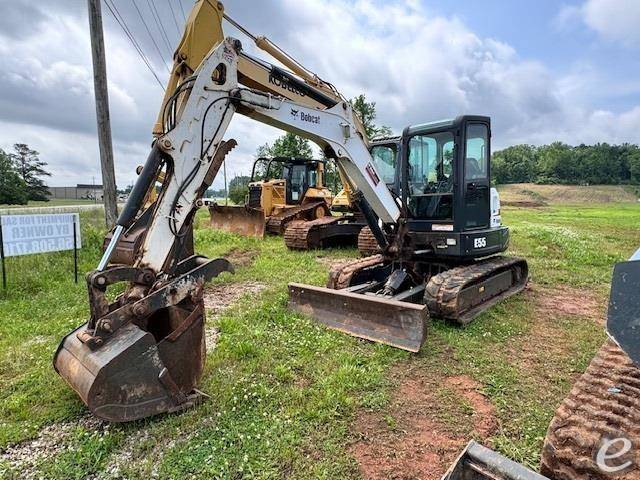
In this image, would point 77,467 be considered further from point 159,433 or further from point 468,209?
point 468,209

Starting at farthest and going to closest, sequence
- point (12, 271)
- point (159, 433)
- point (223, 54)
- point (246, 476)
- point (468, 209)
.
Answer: point (12, 271) → point (468, 209) → point (223, 54) → point (159, 433) → point (246, 476)

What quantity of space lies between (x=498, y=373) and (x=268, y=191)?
11809 millimetres

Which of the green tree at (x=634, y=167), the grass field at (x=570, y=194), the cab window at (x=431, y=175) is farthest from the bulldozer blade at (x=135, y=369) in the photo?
the green tree at (x=634, y=167)

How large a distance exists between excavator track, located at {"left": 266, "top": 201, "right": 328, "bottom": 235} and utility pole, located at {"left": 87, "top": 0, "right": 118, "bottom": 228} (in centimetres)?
569

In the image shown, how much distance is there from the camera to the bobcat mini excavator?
315 cm

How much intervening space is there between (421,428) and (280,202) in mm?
12437

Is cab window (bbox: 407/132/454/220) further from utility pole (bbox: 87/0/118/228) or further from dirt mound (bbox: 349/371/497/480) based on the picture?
utility pole (bbox: 87/0/118/228)

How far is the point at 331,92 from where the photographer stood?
21.1 feet

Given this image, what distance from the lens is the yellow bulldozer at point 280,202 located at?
45.3 feet

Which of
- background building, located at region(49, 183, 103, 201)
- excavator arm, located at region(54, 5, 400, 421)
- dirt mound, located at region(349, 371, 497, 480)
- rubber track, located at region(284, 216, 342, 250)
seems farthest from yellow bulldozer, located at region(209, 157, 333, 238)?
background building, located at region(49, 183, 103, 201)

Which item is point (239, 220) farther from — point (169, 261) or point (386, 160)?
point (169, 261)

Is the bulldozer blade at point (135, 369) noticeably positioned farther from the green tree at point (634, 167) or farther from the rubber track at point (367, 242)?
the green tree at point (634, 167)

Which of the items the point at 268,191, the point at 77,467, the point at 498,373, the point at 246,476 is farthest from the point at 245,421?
the point at 268,191

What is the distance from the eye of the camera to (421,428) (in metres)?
3.18
